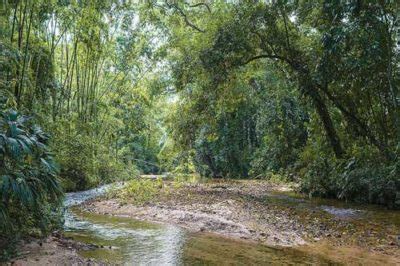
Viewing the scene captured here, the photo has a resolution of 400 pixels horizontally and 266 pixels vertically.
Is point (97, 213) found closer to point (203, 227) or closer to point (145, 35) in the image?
point (203, 227)

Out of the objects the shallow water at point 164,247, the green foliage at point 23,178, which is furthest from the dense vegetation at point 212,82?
the shallow water at point 164,247

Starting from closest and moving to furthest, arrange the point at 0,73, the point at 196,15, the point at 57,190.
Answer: the point at 57,190 → the point at 0,73 → the point at 196,15

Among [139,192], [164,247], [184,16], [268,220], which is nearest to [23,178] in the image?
[164,247]

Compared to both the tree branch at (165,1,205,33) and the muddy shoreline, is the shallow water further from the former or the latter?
the tree branch at (165,1,205,33)

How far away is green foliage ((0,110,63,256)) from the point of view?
3.87m

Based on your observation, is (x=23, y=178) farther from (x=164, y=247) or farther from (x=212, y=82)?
(x=212, y=82)

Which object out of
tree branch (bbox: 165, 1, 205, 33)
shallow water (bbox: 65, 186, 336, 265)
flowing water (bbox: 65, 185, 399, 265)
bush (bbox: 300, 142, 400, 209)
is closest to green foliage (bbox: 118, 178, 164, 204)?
flowing water (bbox: 65, 185, 399, 265)

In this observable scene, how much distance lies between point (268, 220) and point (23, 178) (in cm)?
560

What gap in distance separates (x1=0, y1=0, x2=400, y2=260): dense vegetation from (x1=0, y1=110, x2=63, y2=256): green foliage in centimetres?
1

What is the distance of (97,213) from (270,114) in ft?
37.7

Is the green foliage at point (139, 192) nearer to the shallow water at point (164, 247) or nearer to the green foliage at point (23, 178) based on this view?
the shallow water at point (164, 247)

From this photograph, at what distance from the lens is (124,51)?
17484 mm

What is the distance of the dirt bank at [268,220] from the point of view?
22.3 feet

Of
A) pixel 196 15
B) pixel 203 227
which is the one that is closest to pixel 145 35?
pixel 196 15
